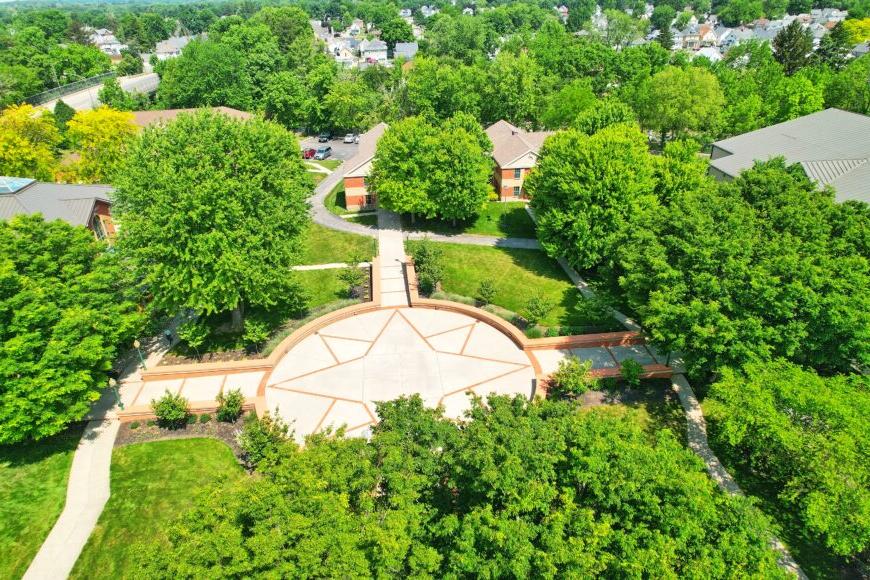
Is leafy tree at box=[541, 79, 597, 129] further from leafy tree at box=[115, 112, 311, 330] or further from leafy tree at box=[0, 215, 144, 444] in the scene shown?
leafy tree at box=[0, 215, 144, 444]

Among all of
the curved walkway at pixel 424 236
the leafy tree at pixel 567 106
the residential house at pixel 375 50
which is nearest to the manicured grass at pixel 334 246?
the curved walkway at pixel 424 236

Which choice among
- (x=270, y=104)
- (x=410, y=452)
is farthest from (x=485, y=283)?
(x=270, y=104)

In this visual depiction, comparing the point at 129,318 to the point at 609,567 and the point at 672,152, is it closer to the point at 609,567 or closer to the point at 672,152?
the point at 609,567

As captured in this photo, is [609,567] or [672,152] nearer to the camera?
[609,567]

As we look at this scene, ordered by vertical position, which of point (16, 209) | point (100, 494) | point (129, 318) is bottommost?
point (100, 494)

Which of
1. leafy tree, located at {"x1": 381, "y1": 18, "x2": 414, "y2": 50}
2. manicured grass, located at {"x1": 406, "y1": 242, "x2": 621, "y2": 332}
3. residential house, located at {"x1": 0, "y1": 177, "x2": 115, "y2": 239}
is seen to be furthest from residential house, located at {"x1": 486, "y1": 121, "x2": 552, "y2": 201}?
leafy tree, located at {"x1": 381, "y1": 18, "x2": 414, "y2": 50}
